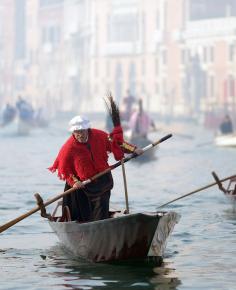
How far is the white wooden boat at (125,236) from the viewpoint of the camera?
38.3ft

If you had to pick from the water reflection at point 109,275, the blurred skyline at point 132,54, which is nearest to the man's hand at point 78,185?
the water reflection at point 109,275

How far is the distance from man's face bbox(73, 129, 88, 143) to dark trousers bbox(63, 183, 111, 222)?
1.91 ft

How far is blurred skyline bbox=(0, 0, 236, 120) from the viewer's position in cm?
8069

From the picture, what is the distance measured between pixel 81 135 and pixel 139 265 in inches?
58.3

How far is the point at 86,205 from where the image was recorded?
12.8 metres

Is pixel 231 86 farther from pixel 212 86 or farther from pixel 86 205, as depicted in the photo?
pixel 86 205

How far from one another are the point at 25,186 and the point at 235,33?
54.5 meters

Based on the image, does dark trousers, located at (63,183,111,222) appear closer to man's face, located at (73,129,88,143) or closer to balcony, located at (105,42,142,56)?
man's face, located at (73,129,88,143)

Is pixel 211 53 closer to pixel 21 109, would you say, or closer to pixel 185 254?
pixel 21 109

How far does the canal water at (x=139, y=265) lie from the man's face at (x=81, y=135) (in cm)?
125

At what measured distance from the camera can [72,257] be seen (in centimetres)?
1287

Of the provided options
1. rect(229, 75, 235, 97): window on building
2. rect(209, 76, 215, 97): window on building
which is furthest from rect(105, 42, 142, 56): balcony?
rect(229, 75, 235, 97): window on building

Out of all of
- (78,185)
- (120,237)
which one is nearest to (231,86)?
(78,185)

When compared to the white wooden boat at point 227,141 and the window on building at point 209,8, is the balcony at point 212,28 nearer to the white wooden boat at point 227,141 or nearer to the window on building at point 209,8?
the window on building at point 209,8
